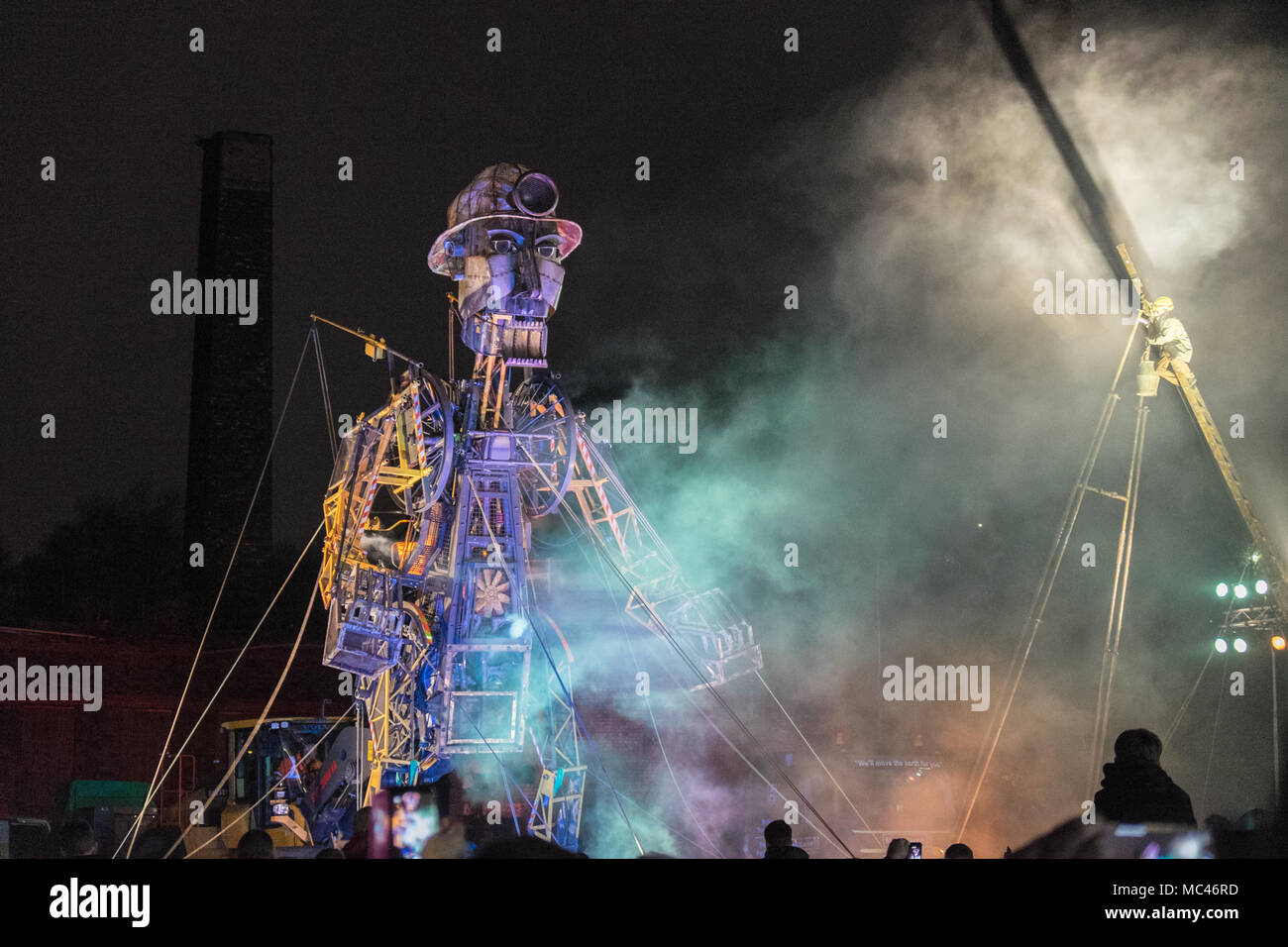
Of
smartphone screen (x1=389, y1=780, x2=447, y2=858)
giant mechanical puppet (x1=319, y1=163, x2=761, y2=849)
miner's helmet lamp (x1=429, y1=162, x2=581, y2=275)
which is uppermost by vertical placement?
miner's helmet lamp (x1=429, y1=162, x2=581, y2=275)

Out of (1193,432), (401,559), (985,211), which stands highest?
(985,211)

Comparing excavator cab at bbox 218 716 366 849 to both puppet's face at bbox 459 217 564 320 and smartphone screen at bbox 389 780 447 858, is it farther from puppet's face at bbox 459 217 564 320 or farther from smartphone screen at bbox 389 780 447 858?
smartphone screen at bbox 389 780 447 858

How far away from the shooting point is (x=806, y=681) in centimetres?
2150

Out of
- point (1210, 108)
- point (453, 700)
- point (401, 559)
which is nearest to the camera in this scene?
point (453, 700)

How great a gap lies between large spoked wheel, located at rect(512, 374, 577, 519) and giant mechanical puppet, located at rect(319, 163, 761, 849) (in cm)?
2

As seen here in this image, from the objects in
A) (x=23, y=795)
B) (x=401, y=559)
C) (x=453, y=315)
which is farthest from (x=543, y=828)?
(x=23, y=795)

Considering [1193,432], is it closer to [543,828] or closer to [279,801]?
[543,828]

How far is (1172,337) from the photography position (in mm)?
13930

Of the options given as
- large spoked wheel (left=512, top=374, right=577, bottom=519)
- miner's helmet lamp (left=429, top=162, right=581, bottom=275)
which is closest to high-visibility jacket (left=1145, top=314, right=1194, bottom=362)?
miner's helmet lamp (left=429, top=162, right=581, bottom=275)

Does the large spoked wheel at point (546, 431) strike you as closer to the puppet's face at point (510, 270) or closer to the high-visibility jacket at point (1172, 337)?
the puppet's face at point (510, 270)

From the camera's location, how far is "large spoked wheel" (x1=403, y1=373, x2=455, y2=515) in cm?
1167

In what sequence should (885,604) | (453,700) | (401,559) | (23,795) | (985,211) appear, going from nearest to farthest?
(453,700) < (401,559) < (985,211) < (885,604) < (23,795)

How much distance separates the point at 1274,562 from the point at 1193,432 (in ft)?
6.34

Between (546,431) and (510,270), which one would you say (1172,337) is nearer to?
(546,431)
